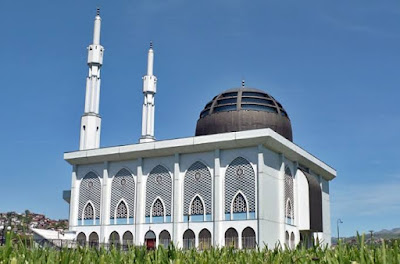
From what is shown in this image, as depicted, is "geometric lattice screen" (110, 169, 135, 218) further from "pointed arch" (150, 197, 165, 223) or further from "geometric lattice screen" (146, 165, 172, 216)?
"pointed arch" (150, 197, 165, 223)

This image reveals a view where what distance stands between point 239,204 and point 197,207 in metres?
3.14

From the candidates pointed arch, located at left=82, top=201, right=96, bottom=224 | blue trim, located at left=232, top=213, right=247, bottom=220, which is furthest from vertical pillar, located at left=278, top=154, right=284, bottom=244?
pointed arch, located at left=82, top=201, right=96, bottom=224

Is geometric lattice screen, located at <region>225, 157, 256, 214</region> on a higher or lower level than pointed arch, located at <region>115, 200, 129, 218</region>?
higher

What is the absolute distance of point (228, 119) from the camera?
34.4 m

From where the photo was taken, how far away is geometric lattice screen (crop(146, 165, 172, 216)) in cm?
3317

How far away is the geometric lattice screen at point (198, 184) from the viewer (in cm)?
3167

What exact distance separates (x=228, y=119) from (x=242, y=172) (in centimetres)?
517

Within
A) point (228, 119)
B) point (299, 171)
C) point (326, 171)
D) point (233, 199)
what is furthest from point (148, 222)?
point (326, 171)

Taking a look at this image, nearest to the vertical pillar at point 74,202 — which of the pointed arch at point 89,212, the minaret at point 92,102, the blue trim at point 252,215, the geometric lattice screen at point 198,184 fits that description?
the pointed arch at point 89,212

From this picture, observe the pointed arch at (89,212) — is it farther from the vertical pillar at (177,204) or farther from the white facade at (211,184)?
the vertical pillar at (177,204)

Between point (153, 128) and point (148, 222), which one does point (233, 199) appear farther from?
point (153, 128)

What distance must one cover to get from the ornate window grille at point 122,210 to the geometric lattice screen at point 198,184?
17.0 ft

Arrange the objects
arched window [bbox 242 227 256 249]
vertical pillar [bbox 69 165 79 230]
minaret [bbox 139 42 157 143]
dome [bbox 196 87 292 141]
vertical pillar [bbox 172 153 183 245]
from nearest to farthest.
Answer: arched window [bbox 242 227 256 249]
vertical pillar [bbox 172 153 183 245]
dome [bbox 196 87 292 141]
vertical pillar [bbox 69 165 79 230]
minaret [bbox 139 42 157 143]

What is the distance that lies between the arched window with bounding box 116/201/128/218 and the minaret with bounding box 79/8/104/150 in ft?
17.9
